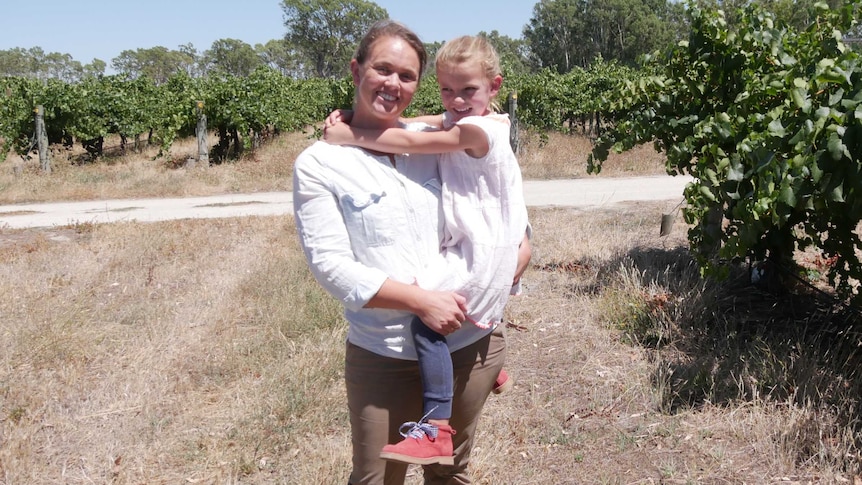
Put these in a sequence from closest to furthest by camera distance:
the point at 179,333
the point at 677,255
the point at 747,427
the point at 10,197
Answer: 1. the point at 747,427
2. the point at 179,333
3. the point at 677,255
4. the point at 10,197

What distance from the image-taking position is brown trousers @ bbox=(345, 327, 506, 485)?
72.3 inches

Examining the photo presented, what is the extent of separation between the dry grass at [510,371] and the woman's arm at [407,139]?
1868 millimetres

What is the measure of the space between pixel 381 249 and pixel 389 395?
1.37 ft

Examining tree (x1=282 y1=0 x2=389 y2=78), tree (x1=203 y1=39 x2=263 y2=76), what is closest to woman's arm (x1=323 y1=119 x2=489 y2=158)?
tree (x1=282 y1=0 x2=389 y2=78)

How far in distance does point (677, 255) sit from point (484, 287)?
4.98 m

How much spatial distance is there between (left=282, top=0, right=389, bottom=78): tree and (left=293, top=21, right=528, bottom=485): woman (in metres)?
76.4

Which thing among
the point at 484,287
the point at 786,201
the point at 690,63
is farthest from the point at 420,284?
the point at 690,63

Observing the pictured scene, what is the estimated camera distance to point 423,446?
180 cm

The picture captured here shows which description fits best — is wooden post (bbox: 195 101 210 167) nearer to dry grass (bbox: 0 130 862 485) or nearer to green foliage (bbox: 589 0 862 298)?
dry grass (bbox: 0 130 862 485)

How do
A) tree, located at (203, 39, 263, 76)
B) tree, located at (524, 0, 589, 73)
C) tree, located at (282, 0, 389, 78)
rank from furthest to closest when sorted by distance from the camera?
tree, located at (203, 39, 263, 76)
tree, located at (282, 0, 389, 78)
tree, located at (524, 0, 589, 73)

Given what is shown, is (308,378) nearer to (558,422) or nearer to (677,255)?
(558,422)

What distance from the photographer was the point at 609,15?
180 feet

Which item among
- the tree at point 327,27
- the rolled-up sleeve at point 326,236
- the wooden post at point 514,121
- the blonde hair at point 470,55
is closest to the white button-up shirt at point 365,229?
the rolled-up sleeve at point 326,236

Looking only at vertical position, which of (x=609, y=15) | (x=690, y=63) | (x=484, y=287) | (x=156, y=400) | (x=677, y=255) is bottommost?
(x=156, y=400)
